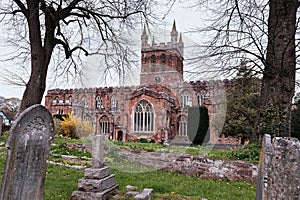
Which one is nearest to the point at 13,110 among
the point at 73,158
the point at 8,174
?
the point at 73,158

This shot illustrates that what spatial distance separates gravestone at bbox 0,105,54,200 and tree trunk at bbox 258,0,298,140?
16.3 feet

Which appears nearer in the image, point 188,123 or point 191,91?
point 188,123

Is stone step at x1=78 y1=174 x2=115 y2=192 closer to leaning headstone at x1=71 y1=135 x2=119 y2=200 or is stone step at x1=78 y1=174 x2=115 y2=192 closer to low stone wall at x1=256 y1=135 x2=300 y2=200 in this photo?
leaning headstone at x1=71 y1=135 x2=119 y2=200

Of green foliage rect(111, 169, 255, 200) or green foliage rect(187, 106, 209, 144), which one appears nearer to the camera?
green foliage rect(111, 169, 255, 200)

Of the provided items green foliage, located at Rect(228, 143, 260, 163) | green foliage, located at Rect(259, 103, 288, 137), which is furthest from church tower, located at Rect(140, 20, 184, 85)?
green foliage, located at Rect(228, 143, 260, 163)

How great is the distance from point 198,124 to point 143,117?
460cm

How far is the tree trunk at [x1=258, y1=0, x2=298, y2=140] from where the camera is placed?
5988 millimetres

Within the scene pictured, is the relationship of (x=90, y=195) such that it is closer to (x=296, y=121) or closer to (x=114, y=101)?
(x=114, y=101)

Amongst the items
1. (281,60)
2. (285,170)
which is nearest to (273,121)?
(281,60)

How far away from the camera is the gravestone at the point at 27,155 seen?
10.3ft

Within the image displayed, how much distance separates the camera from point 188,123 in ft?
50.4

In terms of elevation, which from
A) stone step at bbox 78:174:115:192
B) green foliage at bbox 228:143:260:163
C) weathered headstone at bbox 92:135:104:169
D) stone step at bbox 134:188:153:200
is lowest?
stone step at bbox 134:188:153:200

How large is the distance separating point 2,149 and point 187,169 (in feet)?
27.7

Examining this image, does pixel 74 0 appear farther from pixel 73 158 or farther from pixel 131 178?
pixel 131 178
